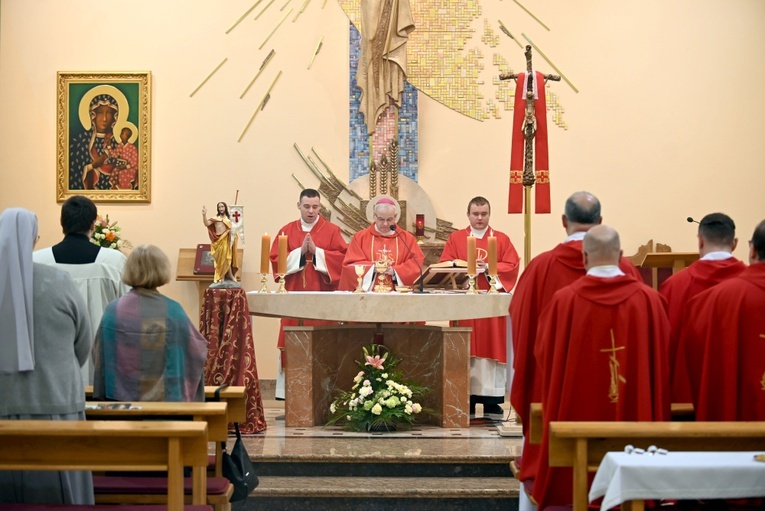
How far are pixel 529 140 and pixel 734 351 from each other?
3.26 m

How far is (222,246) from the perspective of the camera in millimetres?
7316

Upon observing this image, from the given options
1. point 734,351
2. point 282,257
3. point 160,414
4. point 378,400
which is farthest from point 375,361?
point 734,351

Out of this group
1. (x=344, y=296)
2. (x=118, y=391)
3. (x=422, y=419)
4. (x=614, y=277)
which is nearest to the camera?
(x=614, y=277)

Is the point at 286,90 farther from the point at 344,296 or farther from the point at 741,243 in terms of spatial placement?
the point at 741,243

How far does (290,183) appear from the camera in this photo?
1039cm

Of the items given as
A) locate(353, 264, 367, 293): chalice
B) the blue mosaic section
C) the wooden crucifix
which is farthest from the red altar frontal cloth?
the blue mosaic section

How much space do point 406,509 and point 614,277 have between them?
226 centimetres

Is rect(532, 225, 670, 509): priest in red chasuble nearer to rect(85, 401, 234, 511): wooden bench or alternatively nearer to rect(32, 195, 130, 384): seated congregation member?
rect(85, 401, 234, 511): wooden bench

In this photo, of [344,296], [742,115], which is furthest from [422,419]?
[742,115]

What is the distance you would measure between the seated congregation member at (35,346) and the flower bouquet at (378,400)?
300 centimetres

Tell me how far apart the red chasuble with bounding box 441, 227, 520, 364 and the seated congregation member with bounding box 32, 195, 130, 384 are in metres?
2.82

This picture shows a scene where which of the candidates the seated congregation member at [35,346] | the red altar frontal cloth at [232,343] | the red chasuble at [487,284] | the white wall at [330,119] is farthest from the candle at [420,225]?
Result: the seated congregation member at [35,346]

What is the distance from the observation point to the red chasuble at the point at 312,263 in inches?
338

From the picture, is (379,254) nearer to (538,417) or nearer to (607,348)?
(538,417)
